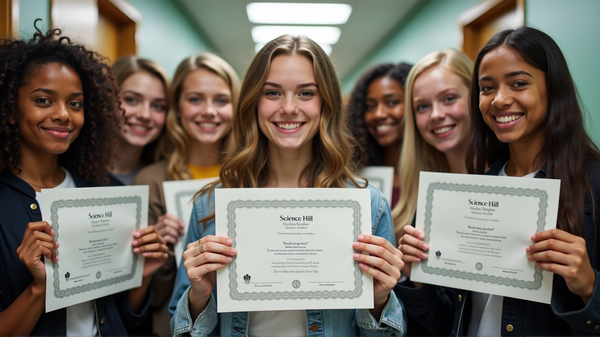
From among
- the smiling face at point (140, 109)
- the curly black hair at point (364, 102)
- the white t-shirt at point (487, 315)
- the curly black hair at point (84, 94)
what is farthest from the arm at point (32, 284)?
the curly black hair at point (364, 102)

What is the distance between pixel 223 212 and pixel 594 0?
6.94ft

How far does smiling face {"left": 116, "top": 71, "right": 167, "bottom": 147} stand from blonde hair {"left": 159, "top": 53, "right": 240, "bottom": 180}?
3.4 inches

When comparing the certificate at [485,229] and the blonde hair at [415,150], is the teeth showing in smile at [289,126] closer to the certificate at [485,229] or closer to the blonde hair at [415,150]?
the certificate at [485,229]

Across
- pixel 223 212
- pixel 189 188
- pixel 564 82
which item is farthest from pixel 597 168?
pixel 189 188

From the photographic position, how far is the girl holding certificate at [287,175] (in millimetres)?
1304

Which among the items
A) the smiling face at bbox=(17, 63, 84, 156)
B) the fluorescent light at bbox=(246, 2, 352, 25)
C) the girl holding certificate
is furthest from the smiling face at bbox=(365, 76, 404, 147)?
the smiling face at bbox=(17, 63, 84, 156)

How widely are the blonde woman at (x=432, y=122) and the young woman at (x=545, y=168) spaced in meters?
0.47

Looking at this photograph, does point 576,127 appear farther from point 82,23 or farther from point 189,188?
point 82,23

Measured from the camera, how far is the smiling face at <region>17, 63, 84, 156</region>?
1514 mm

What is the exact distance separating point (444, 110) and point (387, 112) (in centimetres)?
46

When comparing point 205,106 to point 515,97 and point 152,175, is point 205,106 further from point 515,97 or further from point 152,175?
point 515,97

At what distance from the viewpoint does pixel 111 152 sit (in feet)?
6.34

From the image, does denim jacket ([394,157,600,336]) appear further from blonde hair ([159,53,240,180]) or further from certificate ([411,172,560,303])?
blonde hair ([159,53,240,180])

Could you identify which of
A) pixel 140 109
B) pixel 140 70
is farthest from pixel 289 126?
pixel 140 70
